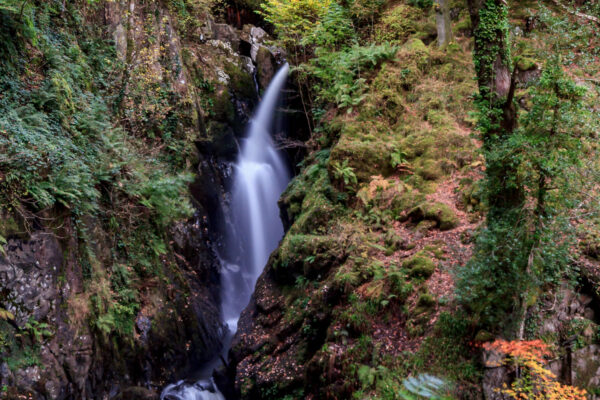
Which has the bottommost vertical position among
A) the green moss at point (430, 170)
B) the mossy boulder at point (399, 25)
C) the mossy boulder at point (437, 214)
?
the mossy boulder at point (437, 214)

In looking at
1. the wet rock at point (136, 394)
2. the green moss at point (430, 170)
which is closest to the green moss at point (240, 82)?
the green moss at point (430, 170)

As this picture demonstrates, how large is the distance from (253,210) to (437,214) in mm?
8677

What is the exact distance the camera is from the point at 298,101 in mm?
17703

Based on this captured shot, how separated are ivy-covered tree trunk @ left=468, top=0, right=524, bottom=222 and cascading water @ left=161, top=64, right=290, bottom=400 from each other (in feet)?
30.6

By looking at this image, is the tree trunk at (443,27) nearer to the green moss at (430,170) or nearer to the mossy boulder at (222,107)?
the green moss at (430,170)

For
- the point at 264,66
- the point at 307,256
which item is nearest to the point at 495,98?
the point at 307,256

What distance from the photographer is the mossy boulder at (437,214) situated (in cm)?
784

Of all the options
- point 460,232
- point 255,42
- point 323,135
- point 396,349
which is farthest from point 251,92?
point 396,349

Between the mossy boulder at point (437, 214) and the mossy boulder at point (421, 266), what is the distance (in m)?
1.06

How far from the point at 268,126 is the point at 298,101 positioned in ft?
6.11

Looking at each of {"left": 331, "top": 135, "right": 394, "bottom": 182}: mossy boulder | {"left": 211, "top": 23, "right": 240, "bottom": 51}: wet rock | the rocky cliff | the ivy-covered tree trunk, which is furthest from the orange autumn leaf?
{"left": 211, "top": 23, "right": 240, "bottom": 51}: wet rock

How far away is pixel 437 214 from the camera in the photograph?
26.5 ft

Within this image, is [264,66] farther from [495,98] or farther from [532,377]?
[532,377]

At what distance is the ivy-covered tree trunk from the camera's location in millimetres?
5453
